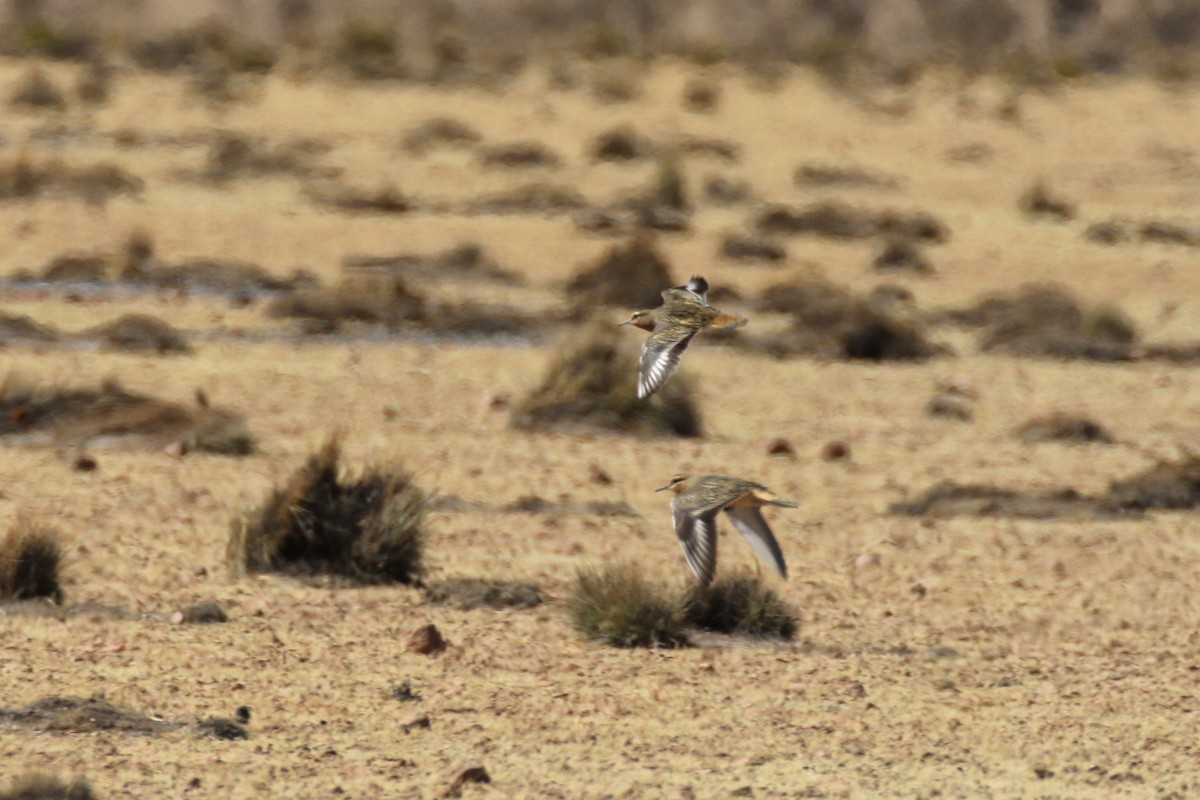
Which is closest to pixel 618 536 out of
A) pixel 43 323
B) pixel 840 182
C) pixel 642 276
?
pixel 43 323

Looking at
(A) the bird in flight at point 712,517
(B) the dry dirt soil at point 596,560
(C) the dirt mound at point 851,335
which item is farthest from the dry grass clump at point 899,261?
(A) the bird in flight at point 712,517

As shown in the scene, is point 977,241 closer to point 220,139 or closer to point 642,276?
point 642,276

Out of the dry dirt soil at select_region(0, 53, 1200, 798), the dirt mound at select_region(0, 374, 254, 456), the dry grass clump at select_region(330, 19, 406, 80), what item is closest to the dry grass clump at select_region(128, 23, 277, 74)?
the dry grass clump at select_region(330, 19, 406, 80)

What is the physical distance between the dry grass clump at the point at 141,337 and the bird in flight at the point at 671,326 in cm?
991

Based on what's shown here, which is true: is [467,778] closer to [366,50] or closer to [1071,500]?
[1071,500]

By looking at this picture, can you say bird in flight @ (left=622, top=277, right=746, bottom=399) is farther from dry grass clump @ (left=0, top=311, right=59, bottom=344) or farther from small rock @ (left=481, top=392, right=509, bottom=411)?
dry grass clump @ (left=0, top=311, right=59, bottom=344)

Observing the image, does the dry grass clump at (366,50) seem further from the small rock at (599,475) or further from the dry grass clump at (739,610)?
the dry grass clump at (739,610)

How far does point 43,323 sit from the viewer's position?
1862cm

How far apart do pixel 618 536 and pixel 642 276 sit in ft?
33.1

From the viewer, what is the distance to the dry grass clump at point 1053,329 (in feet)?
64.6

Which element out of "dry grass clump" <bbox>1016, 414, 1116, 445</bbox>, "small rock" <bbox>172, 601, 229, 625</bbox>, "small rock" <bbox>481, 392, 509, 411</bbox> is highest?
"small rock" <bbox>172, 601, 229, 625</bbox>

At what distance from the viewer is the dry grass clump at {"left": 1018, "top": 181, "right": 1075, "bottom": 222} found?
94.7 feet

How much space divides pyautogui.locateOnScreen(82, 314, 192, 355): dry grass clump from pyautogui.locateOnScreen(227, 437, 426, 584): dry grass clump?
7081 mm

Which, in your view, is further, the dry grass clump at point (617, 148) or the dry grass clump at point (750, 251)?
the dry grass clump at point (617, 148)
